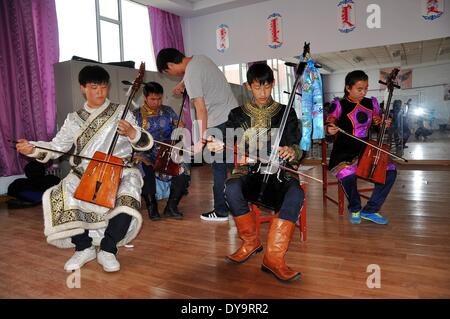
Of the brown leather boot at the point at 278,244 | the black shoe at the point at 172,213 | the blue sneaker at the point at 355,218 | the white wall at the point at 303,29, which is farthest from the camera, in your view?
the white wall at the point at 303,29

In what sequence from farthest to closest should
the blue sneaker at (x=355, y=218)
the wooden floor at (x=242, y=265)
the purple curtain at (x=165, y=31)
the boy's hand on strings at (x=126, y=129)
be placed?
1. the purple curtain at (x=165, y=31)
2. the blue sneaker at (x=355, y=218)
3. the boy's hand on strings at (x=126, y=129)
4. the wooden floor at (x=242, y=265)

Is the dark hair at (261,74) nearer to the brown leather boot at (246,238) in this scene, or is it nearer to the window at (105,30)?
the brown leather boot at (246,238)

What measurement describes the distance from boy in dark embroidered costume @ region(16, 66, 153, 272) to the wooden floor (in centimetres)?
17

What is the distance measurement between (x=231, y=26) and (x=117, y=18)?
6.91 feet

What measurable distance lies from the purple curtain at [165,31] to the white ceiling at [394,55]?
285 cm

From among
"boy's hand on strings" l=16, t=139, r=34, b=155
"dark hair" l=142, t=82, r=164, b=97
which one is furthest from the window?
"boy's hand on strings" l=16, t=139, r=34, b=155

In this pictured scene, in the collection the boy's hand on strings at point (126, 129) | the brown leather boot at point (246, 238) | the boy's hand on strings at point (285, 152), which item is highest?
the boy's hand on strings at point (126, 129)

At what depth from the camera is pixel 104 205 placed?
A: 5.95ft

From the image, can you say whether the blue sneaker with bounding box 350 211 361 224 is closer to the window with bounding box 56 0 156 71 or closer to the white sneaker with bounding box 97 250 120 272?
the white sneaker with bounding box 97 250 120 272

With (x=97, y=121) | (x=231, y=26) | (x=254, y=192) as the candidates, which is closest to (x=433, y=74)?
(x=231, y=26)

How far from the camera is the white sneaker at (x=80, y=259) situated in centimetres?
194

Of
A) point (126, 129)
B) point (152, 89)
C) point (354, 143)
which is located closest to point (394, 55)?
point (354, 143)

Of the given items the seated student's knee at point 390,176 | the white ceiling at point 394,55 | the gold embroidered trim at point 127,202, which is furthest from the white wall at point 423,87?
the gold embroidered trim at point 127,202
